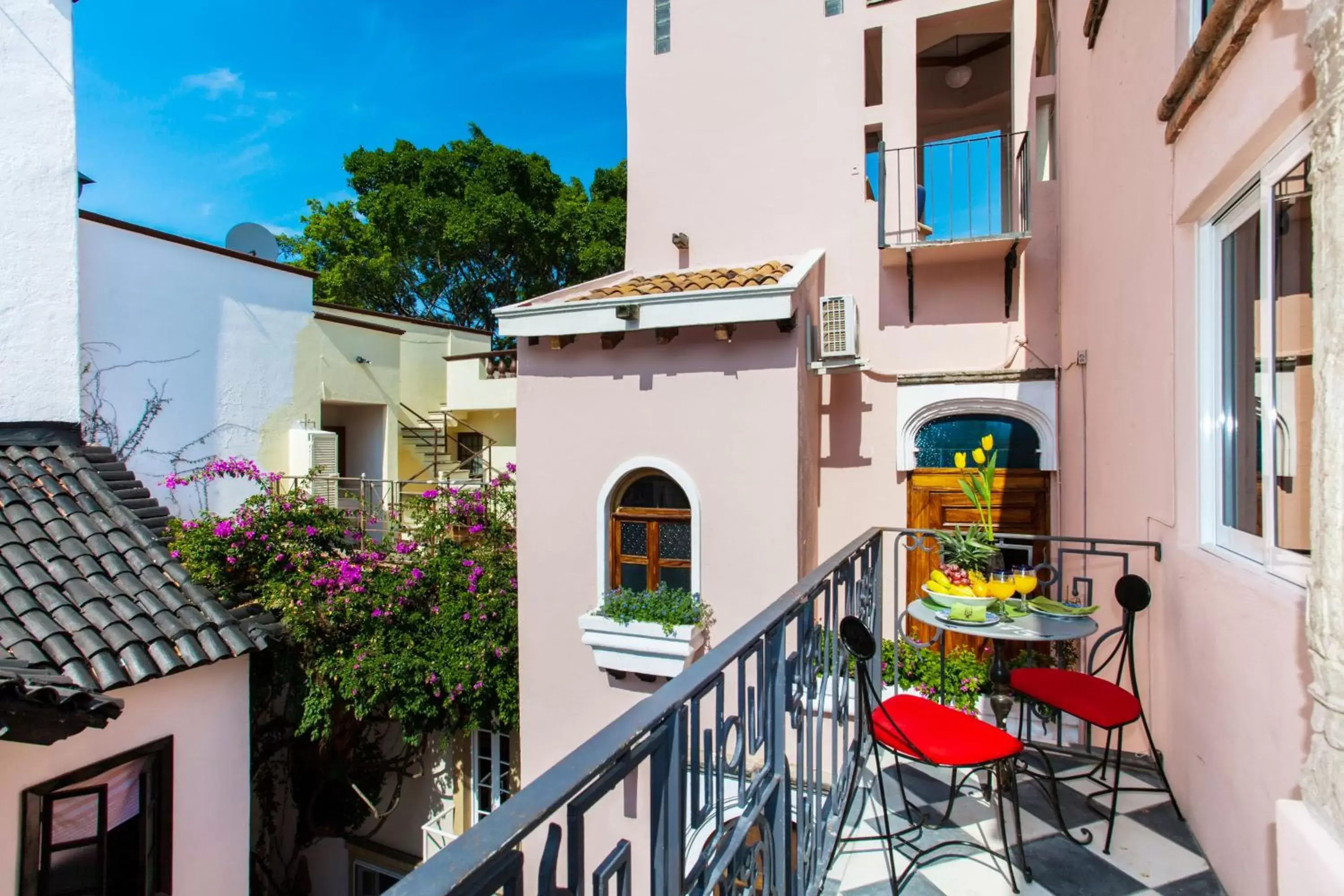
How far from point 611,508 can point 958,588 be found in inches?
139

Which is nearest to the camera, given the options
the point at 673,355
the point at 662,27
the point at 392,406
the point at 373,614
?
the point at 673,355

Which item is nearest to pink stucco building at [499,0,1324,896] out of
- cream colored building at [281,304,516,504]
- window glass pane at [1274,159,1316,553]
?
window glass pane at [1274,159,1316,553]

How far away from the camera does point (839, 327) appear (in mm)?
5707

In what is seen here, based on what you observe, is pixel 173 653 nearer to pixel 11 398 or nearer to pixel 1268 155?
pixel 11 398

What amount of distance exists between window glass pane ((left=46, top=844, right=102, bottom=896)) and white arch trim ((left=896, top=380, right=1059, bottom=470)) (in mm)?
6515

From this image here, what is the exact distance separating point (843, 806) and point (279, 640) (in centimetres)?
609

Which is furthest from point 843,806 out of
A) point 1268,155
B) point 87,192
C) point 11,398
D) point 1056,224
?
point 87,192

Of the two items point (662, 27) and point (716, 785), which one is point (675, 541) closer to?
point (716, 785)

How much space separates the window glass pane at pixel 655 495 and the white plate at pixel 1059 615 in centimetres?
316

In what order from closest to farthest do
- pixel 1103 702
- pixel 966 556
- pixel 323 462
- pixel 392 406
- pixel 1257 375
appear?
pixel 1257 375 < pixel 1103 702 < pixel 966 556 < pixel 323 462 < pixel 392 406

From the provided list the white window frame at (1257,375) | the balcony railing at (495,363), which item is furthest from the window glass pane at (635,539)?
the balcony railing at (495,363)

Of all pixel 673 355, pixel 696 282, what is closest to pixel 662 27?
pixel 696 282

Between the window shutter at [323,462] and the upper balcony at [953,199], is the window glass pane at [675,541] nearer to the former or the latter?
the upper balcony at [953,199]

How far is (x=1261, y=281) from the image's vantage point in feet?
6.46
